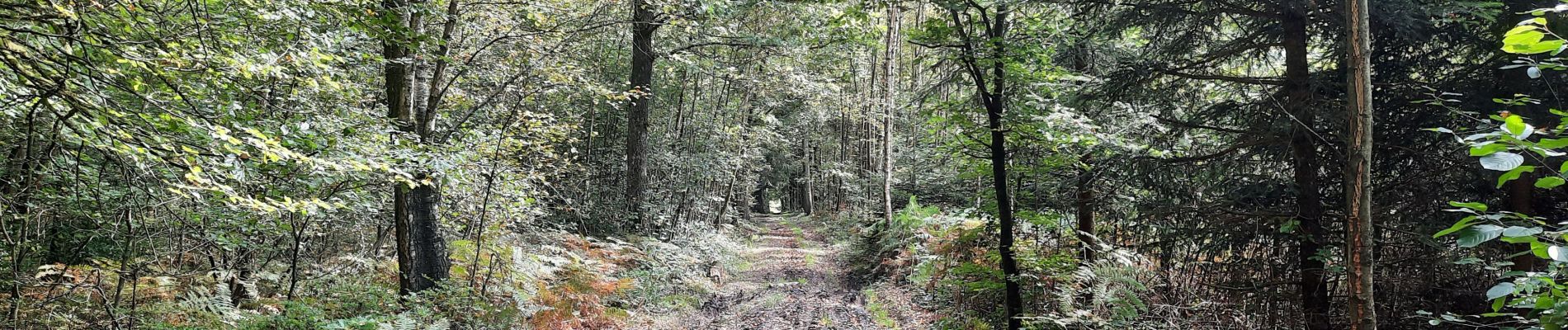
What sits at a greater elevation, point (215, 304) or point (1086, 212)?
point (1086, 212)

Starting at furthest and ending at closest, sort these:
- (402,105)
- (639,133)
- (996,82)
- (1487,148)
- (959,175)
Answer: (639,133)
(959,175)
(402,105)
(996,82)
(1487,148)

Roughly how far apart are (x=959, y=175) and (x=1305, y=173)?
3.07 meters

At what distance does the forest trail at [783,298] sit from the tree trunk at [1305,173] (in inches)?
172

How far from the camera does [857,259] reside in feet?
45.8

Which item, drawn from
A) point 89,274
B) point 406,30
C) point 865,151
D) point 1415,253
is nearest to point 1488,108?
point 1415,253

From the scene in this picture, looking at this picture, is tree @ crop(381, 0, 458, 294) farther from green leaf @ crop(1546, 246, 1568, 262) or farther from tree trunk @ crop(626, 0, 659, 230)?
green leaf @ crop(1546, 246, 1568, 262)

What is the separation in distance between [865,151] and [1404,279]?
17916 mm

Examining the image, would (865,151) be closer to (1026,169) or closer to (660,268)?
(660,268)

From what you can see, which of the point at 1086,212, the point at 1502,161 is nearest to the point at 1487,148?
the point at 1502,161

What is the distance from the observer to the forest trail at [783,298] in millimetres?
8656

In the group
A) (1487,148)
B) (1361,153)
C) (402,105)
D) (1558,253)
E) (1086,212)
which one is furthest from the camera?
(1086,212)

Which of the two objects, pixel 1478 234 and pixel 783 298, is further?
pixel 783 298

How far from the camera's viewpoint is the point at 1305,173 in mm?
5215

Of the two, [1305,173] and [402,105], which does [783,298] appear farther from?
[1305,173]
